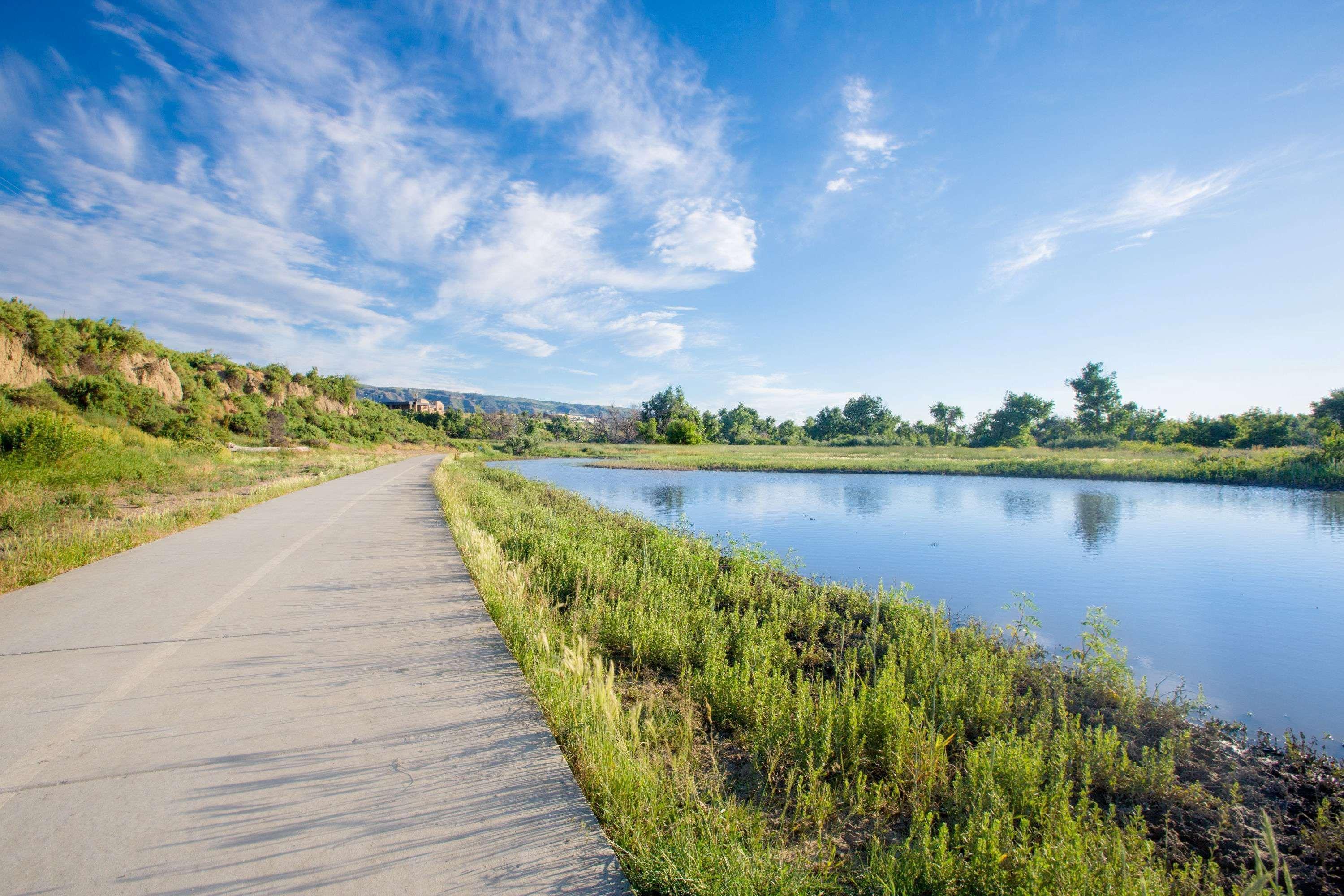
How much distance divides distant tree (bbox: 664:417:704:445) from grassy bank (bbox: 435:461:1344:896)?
3578 inches

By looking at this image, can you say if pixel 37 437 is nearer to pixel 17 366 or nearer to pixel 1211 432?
pixel 17 366

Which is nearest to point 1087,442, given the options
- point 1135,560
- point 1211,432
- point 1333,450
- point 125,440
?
point 1211,432

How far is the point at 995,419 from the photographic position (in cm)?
9131

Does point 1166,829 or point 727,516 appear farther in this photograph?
point 727,516

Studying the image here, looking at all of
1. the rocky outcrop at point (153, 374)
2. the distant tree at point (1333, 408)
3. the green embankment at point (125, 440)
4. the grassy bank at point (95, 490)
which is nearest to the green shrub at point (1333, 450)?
the distant tree at point (1333, 408)

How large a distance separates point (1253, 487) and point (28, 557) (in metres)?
43.9

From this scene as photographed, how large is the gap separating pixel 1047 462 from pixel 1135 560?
1396 inches

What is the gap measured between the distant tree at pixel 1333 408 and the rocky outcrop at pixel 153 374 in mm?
81441

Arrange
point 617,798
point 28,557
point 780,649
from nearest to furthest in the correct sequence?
point 617,798
point 780,649
point 28,557

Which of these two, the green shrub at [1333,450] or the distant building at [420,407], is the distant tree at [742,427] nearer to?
the distant building at [420,407]

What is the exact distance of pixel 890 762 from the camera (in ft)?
11.8

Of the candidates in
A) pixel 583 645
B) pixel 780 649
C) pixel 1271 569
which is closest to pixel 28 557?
pixel 583 645

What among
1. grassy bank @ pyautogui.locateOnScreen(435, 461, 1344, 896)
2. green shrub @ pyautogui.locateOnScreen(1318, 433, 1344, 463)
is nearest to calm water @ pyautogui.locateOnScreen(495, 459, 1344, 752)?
grassy bank @ pyautogui.locateOnScreen(435, 461, 1344, 896)

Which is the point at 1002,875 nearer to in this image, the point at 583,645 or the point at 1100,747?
the point at 1100,747
